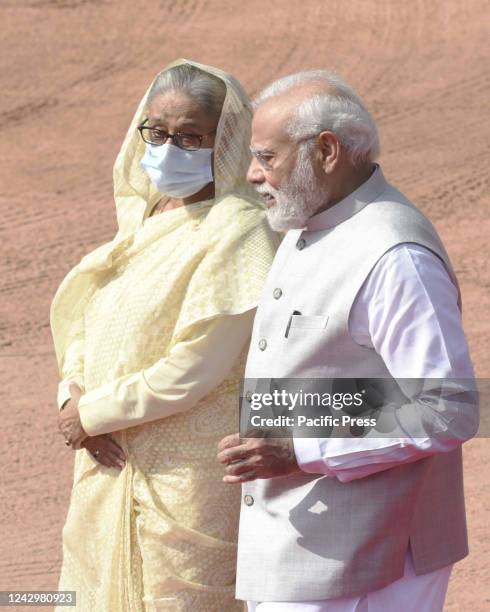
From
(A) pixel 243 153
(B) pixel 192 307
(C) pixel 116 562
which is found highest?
(A) pixel 243 153

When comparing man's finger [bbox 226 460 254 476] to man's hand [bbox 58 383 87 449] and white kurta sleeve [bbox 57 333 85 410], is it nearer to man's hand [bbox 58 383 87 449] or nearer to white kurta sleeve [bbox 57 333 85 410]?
man's hand [bbox 58 383 87 449]

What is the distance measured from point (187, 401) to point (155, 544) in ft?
1.47

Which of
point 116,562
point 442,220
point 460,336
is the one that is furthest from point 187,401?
point 442,220

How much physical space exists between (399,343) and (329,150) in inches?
21.0

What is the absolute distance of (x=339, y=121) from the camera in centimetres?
325

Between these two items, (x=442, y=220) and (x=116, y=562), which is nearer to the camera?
(x=116, y=562)

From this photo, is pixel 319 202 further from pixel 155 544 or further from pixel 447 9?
pixel 447 9

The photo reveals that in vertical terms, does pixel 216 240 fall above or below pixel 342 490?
above

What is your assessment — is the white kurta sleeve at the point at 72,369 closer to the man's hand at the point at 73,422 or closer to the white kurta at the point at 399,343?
the man's hand at the point at 73,422

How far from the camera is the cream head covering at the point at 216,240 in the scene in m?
3.96

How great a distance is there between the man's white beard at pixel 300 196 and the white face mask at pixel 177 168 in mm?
768

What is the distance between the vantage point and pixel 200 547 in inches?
158

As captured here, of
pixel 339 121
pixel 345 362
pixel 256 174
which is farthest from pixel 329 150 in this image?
pixel 345 362

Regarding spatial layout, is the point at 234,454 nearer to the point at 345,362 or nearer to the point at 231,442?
the point at 231,442
